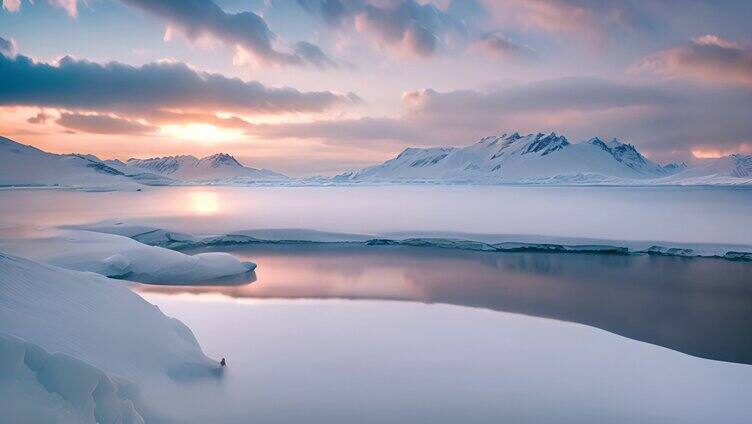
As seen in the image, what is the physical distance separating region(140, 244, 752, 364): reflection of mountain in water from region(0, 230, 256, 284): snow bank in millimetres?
1020

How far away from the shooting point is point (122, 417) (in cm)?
432

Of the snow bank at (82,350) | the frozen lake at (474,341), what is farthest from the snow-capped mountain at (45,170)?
the snow bank at (82,350)

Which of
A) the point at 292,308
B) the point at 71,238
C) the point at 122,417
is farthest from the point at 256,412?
the point at 71,238

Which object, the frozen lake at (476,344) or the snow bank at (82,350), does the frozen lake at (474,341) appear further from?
the snow bank at (82,350)

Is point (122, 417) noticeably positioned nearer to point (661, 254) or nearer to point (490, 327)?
point (490, 327)

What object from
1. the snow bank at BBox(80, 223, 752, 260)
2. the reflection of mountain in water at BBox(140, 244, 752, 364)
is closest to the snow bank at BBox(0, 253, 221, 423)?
the reflection of mountain in water at BBox(140, 244, 752, 364)

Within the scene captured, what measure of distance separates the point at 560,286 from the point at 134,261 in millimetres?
11741

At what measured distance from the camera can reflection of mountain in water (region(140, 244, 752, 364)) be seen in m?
8.95

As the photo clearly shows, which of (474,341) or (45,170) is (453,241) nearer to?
(474,341)

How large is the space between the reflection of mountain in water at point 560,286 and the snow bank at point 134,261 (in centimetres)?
102

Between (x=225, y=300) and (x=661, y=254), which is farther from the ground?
(x=661, y=254)

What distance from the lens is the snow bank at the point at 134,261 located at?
12.9m

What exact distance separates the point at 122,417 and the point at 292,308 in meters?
6.00

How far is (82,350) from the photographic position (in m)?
4.79
